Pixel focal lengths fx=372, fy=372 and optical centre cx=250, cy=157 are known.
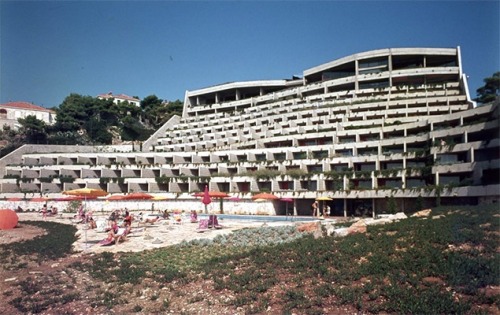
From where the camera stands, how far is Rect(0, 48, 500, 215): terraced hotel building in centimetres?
4397

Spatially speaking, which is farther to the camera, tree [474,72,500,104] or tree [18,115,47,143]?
tree [18,115,47,143]

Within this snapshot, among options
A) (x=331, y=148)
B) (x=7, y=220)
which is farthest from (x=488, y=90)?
(x=7, y=220)

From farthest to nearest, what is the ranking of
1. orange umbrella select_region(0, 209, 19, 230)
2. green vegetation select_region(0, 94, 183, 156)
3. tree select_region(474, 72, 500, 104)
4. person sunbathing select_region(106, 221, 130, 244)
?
green vegetation select_region(0, 94, 183, 156) → tree select_region(474, 72, 500, 104) → orange umbrella select_region(0, 209, 19, 230) → person sunbathing select_region(106, 221, 130, 244)

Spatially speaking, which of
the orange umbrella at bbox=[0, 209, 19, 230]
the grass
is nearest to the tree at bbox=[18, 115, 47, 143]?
the orange umbrella at bbox=[0, 209, 19, 230]

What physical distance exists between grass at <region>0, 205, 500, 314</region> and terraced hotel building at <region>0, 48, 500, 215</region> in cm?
2362

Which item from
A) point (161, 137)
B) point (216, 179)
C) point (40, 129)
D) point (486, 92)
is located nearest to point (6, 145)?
point (40, 129)

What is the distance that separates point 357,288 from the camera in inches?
490

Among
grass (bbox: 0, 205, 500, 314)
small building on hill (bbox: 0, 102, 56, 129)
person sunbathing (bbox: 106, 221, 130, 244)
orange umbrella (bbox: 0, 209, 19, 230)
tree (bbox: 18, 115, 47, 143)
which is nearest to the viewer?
grass (bbox: 0, 205, 500, 314)

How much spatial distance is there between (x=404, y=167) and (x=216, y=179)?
Answer: 27104mm

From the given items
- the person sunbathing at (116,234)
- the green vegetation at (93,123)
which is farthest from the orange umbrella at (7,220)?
the green vegetation at (93,123)

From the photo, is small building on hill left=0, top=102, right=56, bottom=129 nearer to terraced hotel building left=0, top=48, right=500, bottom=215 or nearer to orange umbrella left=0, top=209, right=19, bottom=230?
terraced hotel building left=0, top=48, right=500, bottom=215

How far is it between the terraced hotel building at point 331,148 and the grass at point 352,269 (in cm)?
2362

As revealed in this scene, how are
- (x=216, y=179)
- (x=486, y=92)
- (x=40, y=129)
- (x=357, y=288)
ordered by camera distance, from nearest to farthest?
(x=357, y=288), (x=216, y=179), (x=486, y=92), (x=40, y=129)

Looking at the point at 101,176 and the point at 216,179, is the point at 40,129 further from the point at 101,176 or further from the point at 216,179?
the point at 216,179
